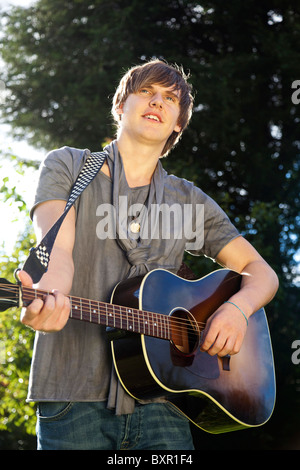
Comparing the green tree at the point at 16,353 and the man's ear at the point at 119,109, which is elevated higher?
the man's ear at the point at 119,109

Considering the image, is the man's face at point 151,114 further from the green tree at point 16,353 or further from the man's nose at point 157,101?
the green tree at point 16,353

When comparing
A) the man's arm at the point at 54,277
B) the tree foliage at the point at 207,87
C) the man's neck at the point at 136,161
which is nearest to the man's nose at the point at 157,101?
the man's neck at the point at 136,161

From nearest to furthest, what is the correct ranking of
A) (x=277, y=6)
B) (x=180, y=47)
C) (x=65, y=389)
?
(x=65, y=389) → (x=277, y=6) → (x=180, y=47)

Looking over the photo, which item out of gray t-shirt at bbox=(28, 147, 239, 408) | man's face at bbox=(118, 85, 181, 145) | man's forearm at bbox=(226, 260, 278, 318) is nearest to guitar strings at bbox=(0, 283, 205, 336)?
gray t-shirt at bbox=(28, 147, 239, 408)

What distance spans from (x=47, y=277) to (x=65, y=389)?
393 mm

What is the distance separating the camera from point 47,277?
5.55 ft

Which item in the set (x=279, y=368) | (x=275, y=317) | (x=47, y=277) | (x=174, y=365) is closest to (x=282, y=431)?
(x=279, y=368)

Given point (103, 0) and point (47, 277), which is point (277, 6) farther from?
point (47, 277)

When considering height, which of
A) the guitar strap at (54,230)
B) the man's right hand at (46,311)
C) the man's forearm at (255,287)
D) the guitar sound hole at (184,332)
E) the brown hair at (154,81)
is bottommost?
the guitar sound hole at (184,332)

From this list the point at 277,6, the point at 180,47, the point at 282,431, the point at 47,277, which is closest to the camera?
the point at 47,277

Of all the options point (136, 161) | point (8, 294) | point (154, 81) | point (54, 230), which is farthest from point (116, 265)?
point (154, 81)

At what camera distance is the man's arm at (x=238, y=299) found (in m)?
2.19

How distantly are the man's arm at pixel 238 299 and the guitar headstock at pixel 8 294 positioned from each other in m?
0.94

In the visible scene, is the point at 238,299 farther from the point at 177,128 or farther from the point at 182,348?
the point at 177,128
